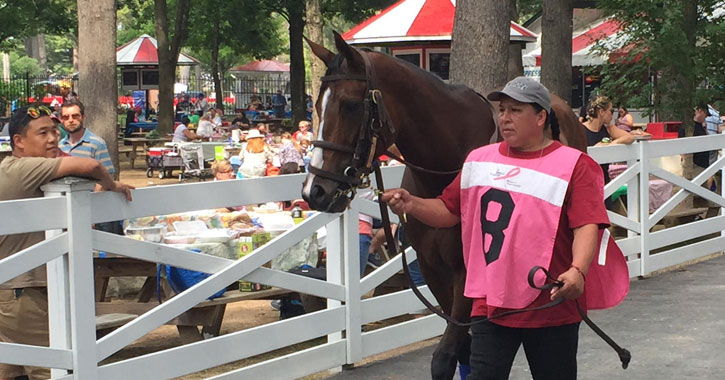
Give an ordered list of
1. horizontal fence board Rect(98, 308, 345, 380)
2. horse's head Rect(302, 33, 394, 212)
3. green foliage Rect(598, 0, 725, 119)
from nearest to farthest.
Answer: horse's head Rect(302, 33, 394, 212)
horizontal fence board Rect(98, 308, 345, 380)
green foliage Rect(598, 0, 725, 119)

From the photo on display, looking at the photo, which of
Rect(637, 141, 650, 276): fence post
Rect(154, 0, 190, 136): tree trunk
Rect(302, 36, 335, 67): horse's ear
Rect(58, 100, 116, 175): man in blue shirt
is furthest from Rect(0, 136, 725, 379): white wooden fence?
Rect(154, 0, 190, 136): tree trunk

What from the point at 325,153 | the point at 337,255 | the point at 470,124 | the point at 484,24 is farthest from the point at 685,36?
the point at 325,153

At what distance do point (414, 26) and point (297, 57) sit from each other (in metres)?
16.8

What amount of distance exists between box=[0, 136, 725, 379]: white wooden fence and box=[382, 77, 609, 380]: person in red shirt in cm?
177

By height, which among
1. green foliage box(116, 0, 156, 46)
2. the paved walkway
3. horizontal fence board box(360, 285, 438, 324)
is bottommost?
the paved walkway

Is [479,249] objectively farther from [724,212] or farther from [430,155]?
[724,212]

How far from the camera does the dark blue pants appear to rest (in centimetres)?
405

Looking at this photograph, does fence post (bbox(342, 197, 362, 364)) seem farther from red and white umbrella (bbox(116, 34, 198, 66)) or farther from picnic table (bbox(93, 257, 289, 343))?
red and white umbrella (bbox(116, 34, 198, 66))

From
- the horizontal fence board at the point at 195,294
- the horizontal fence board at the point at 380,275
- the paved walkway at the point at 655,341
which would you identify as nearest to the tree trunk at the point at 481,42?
the paved walkway at the point at 655,341

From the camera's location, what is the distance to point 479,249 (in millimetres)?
4086

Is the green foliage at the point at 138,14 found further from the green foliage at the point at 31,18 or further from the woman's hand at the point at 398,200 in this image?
the woman's hand at the point at 398,200

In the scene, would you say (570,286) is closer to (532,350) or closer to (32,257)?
(532,350)

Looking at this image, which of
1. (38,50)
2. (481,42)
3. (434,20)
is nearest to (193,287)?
(481,42)

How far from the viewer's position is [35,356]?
496 cm
